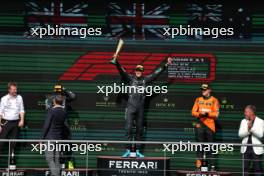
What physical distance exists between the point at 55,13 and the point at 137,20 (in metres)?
1.87

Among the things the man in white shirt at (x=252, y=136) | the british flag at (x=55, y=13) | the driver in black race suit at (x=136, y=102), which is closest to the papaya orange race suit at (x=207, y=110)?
the man in white shirt at (x=252, y=136)

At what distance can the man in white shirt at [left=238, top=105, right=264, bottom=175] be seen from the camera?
14398 millimetres

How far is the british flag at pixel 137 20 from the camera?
15.7 metres

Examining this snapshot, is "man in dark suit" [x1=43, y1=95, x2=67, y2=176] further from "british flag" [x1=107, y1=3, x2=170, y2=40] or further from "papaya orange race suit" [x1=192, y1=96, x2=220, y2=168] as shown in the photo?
"papaya orange race suit" [x1=192, y1=96, x2=220, y2=168]

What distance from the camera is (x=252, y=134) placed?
1459 centimetres

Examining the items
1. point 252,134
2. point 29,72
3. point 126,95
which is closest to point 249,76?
point 252,134

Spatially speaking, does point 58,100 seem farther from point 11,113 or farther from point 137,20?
point 137,20

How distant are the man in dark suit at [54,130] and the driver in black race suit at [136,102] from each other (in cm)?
171

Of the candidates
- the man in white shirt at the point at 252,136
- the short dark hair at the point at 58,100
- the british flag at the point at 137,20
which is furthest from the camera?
the british flag at the point at 137,20

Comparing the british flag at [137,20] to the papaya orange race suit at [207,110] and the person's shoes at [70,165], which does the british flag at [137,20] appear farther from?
the person's shoes at [70,165]

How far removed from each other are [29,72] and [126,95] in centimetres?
226

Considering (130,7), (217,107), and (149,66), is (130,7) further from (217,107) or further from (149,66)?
(217,107)

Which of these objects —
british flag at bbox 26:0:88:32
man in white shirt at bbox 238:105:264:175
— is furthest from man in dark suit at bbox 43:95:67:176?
man in white shirt at bbox 238:105:264:175

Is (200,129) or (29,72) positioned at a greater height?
(29,72)
